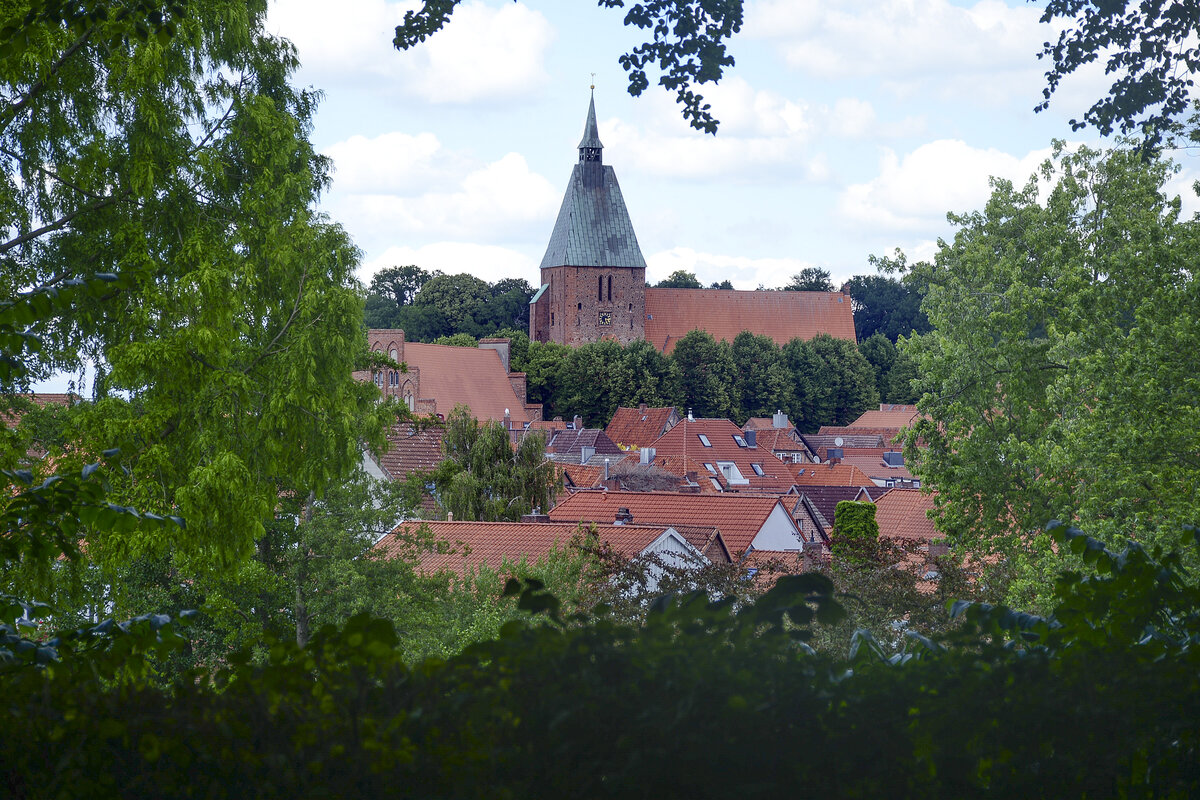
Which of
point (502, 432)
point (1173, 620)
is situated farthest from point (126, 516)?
point (502, 432)

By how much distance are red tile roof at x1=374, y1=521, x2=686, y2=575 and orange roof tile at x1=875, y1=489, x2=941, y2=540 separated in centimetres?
1504

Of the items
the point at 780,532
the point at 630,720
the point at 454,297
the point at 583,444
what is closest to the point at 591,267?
the point at 454,297

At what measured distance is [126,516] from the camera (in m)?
4.07

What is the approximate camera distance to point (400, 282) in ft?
362

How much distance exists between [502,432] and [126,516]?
32811mm

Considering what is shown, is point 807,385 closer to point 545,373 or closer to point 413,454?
point 545,373

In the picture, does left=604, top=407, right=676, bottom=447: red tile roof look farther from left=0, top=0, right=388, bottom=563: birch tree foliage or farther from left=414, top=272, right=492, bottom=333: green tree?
left=0, top=0, right=388, bottom=563: birch tree foliage

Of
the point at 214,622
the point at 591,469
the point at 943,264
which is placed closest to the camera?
the point at 214,622

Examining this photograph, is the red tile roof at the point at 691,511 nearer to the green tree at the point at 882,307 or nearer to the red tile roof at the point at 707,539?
the red tile roof at the point at 707,539

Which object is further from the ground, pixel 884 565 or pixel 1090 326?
pixel 1090 326

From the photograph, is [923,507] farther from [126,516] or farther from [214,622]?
[126,516]

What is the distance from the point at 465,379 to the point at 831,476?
3041 centimetres

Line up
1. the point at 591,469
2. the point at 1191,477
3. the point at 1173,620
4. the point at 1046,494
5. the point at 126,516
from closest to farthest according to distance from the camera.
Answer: the point at 1173,620 → the point at 126,516 → the point at 1191,477 → the point at 1046,494 → the point at 591,469

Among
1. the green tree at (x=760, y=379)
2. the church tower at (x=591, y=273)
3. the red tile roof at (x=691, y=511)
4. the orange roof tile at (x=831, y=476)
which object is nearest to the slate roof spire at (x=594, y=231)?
the church tower at (x=591, y=273)
